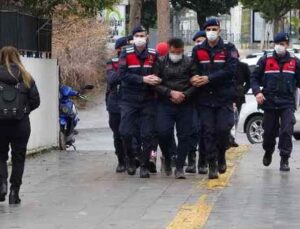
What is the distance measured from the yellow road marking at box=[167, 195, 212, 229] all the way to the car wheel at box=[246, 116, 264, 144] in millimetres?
10254

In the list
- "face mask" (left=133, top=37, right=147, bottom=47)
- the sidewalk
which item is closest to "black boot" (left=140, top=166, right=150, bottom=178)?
the sidewalk

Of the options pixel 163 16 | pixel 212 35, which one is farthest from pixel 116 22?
pixel 212 35

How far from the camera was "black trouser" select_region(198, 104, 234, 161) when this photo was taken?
10.7 metres

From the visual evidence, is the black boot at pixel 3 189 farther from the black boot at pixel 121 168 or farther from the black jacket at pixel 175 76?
the black boot at pixel 121 168

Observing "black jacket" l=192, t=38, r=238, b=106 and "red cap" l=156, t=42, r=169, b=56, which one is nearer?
"black jacket" l=192, t=38, r=238, b=106

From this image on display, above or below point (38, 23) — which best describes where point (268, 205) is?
below

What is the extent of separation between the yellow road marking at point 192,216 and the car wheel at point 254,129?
33.6 ft

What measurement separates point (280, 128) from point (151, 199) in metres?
3.03

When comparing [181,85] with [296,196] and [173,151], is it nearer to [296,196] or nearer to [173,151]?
[173,151]

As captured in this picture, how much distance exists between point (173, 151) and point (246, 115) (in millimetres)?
7959

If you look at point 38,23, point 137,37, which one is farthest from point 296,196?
point 38,23

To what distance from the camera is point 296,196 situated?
9.59 m

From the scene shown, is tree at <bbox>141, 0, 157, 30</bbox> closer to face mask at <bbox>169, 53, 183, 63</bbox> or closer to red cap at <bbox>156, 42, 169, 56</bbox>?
red cap at <bbox>156, 42, 169, 56</bbox>

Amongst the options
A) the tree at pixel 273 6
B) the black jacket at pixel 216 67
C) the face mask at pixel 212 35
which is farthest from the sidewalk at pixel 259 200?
the tree at pixel 273 6
